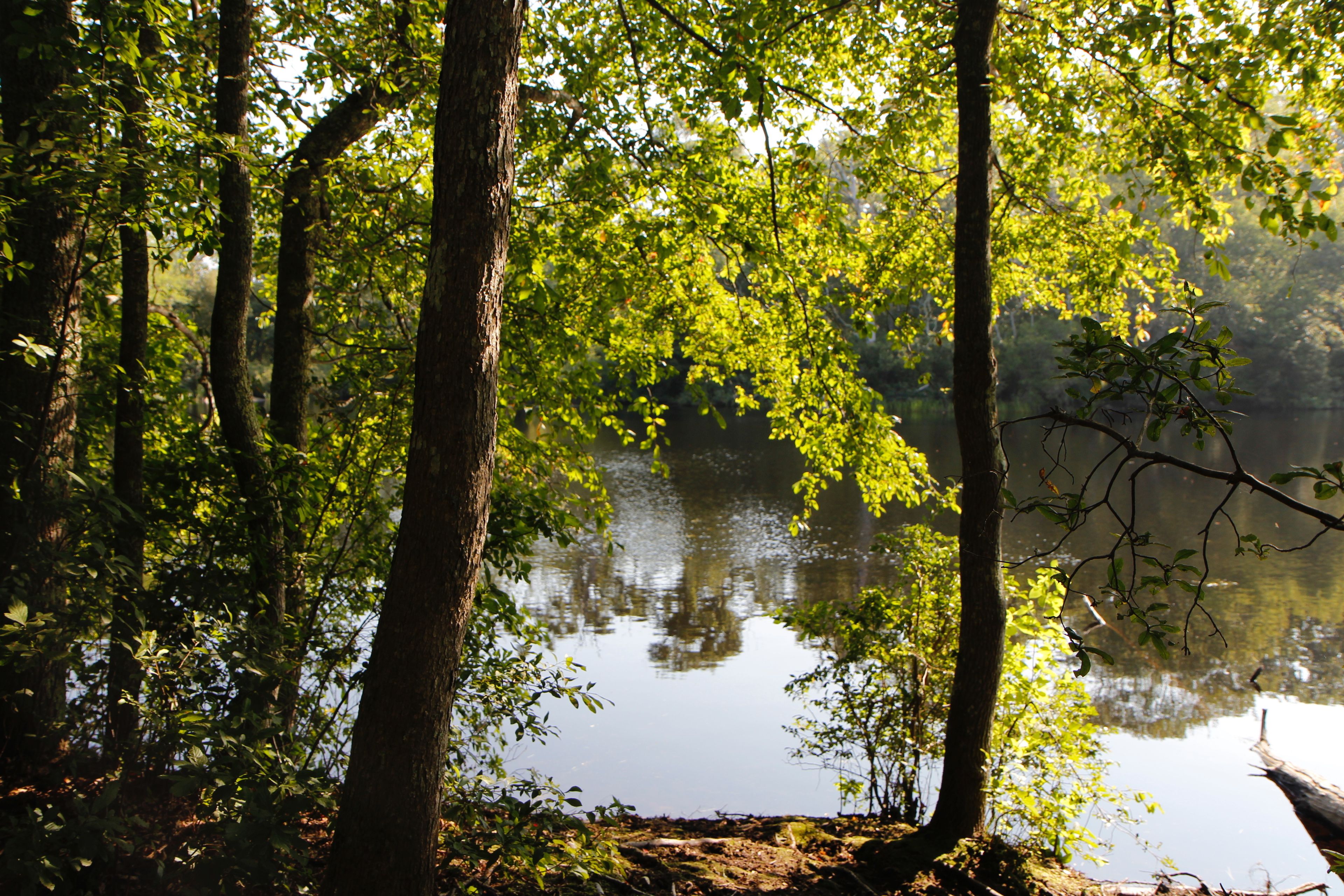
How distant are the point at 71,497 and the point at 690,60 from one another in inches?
152

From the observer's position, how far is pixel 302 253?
5.52 meters

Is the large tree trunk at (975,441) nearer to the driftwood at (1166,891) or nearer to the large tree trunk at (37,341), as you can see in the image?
the driftwood at (1166,891)

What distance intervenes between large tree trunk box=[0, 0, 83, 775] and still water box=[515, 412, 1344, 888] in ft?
9.06

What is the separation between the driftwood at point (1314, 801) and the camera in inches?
191

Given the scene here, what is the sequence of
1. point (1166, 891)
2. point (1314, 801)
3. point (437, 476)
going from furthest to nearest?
point (1314, 801) < point (1166, 891) < point (437, 476)

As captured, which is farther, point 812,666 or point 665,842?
point 812,666

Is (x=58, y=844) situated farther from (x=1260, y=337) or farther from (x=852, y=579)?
(x=1260, y=337)

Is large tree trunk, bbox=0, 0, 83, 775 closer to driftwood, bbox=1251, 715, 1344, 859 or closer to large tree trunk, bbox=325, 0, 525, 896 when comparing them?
large tree trunk, bbox=325, 0, 525, 896

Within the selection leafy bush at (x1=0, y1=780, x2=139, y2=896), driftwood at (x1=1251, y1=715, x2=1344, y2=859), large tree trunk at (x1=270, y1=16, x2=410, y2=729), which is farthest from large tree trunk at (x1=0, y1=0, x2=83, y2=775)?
driftwood at (x1=1251, y1=715, x2=1344, y2=859)

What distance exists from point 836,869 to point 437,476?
321cm

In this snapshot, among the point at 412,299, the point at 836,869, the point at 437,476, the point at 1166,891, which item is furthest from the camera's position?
the point at 412,299

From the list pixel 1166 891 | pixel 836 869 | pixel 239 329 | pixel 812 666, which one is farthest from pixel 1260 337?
pixel 239 329

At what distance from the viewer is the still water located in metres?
6.74

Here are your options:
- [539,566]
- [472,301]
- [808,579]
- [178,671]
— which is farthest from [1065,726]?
[539,566]
